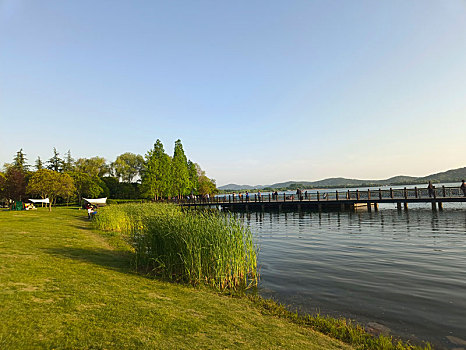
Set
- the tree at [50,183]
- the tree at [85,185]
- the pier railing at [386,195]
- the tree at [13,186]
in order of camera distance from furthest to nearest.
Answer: the tree at [85,185], the tree at [13,186], the tree at [50,183], the pier railing at [386,195]

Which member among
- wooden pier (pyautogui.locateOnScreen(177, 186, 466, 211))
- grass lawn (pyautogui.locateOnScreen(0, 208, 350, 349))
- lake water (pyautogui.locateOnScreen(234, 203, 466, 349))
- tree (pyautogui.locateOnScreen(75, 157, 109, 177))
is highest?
tree (pyautogui.locateOnScreen(75, 157, 109, 177))

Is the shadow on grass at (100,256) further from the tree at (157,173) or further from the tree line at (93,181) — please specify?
the tree at (157,173)

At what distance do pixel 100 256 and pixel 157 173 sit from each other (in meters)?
42.3

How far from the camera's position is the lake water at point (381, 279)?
20.7ft

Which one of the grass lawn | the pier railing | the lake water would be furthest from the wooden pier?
the grass lawn

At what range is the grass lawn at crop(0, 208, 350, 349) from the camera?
4234mm

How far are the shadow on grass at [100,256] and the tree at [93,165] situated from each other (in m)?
58.1

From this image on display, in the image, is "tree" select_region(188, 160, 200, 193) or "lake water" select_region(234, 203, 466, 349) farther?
"tree" select_region(188, 160, 200, 193)

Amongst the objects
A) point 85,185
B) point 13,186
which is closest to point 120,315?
point 13,186

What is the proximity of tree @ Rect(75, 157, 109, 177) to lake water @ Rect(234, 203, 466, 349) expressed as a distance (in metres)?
58.1

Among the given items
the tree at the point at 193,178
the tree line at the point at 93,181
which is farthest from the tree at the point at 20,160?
the tree at the point at 193,178

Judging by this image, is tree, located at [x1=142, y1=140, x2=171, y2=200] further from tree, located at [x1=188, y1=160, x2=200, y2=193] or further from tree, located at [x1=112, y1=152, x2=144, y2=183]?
tree, located at [x1=112, y1=152, x2=144, y2=183]

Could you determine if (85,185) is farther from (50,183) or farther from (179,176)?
(50,183)

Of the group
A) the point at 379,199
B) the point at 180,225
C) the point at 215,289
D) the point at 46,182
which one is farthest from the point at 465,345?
the point at 46,182
